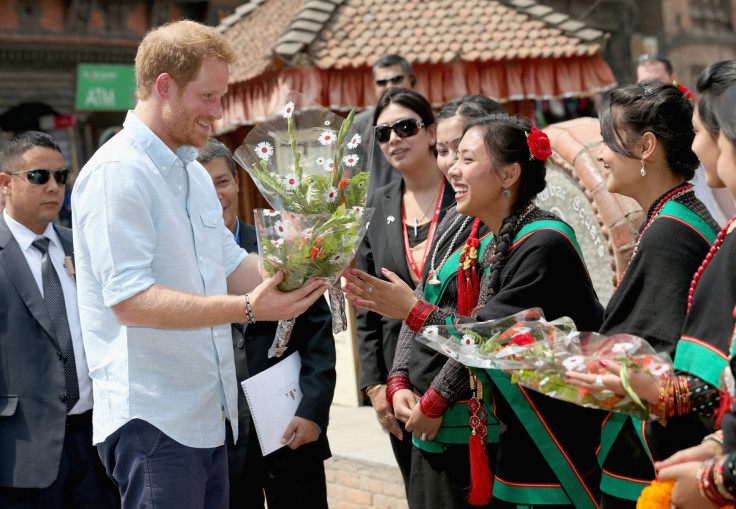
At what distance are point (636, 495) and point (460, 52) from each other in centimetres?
774

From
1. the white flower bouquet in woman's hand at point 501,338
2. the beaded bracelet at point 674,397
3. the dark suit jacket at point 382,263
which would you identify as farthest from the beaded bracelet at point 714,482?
the dark suit jacket at point 382,263

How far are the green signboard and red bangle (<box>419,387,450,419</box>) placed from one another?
10398mm

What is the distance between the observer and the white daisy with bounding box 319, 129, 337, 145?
2.82m

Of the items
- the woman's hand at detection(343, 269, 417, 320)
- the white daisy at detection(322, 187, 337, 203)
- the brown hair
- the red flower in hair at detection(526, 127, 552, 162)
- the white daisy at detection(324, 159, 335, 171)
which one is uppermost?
the brown hair

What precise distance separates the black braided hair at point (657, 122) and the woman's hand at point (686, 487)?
3.28 feet

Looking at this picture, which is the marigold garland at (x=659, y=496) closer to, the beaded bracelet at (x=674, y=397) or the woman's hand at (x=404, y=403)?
the beaded bracelet at (x=674, y=397)

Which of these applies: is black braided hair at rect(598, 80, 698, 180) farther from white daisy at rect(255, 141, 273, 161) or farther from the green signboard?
the green signboard

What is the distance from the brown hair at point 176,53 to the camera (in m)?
2.70

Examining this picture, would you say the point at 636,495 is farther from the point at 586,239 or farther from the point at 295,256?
the point at 586,239

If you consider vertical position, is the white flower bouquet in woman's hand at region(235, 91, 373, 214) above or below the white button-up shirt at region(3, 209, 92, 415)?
above

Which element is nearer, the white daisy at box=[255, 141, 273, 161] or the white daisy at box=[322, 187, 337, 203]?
the white daisy at box=[322, 187, 337, 203]

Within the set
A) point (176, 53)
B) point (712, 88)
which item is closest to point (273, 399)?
point (176, 53)

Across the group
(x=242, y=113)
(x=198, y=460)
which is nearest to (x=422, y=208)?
(x=198, y=460)

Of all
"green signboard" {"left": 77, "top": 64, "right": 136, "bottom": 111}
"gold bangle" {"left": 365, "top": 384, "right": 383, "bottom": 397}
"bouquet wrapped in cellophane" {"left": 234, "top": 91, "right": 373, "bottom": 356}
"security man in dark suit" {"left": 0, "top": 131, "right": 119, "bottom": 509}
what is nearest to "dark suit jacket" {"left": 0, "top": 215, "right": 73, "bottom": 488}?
"security man in dark suit" {"left": 0, "top": 131, "right": 119, "bottom": 509}
